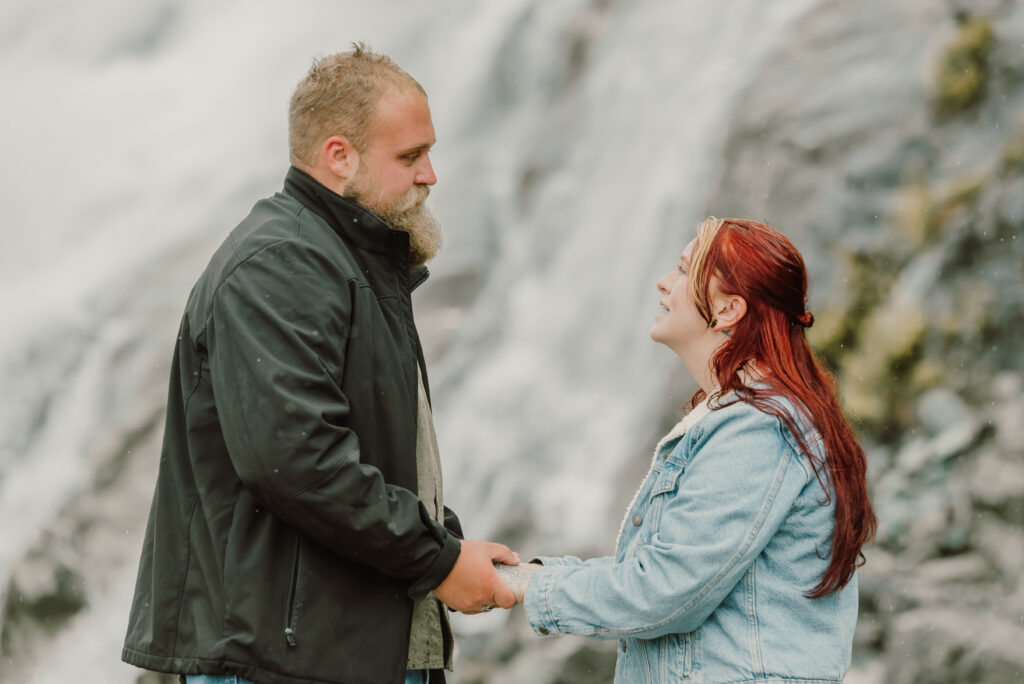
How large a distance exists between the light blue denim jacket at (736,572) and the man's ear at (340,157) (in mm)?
933

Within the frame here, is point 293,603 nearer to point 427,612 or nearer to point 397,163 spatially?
point 427,612

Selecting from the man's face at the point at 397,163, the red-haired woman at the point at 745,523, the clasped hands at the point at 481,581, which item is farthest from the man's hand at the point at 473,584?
the man's face at the point at 397,163

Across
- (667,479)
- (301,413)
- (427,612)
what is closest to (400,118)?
(301,413)

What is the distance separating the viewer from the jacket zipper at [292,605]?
196 cm

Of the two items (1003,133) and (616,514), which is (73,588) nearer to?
(616,514)

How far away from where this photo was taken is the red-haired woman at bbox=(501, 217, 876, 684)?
6.25ft

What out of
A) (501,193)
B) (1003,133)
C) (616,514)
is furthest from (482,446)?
(1003,133)

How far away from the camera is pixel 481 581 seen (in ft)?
7.09

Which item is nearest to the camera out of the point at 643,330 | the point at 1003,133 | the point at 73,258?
the point at 1003,133

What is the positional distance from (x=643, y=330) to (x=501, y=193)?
1170 millimetres

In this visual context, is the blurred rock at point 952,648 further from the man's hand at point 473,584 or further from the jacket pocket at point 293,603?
Answer: the jacket pocket at point 293,603

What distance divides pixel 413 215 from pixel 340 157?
0.21m

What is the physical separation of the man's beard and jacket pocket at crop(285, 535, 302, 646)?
0.73 meters

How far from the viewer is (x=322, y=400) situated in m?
1.95
